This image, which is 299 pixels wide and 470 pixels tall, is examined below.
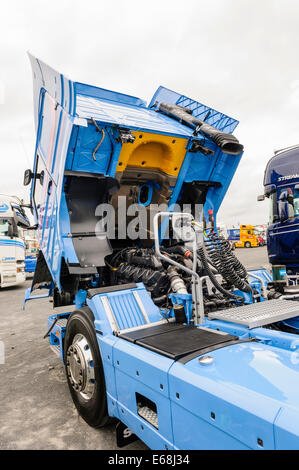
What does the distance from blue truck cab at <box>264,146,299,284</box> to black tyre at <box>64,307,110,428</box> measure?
5.65m

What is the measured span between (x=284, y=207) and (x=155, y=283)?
5220mm

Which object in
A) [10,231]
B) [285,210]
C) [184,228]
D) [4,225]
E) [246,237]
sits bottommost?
[184,228]

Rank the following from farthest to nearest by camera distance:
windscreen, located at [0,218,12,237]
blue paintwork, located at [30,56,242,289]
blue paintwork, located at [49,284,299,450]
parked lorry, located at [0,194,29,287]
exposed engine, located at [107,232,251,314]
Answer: windscreen, located at [0,218,12,237], parked lorry, located at [0,194,29,287], blue paintwork, located at [30,56,242,289], exposed engine, located at [107,232,251,314], blue paintwork, located at [49,284,299,450]

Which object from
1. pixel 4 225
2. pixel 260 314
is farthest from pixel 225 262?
pixel 4 225

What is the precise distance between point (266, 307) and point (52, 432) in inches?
84.1

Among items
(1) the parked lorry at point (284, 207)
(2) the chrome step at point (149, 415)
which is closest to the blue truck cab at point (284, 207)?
(1) the parked lorry at point (284, 207)

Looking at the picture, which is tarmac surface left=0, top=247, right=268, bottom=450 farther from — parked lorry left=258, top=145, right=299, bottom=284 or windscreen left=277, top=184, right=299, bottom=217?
windscreen left=277, top=184, right=299, bottom=217

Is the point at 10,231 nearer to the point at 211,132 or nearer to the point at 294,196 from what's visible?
the point at 294,196

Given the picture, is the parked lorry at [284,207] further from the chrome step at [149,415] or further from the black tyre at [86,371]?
the chrome step at [149,415]

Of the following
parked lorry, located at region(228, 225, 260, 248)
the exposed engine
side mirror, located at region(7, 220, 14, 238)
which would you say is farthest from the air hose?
parked lorry, located at region(228, 225, 260, 248)

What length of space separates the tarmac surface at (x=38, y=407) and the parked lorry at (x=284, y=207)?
222 inches

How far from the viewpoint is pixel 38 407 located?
3285mm

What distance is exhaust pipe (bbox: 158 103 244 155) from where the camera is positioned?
3.63m

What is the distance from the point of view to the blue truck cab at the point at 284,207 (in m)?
7.41
